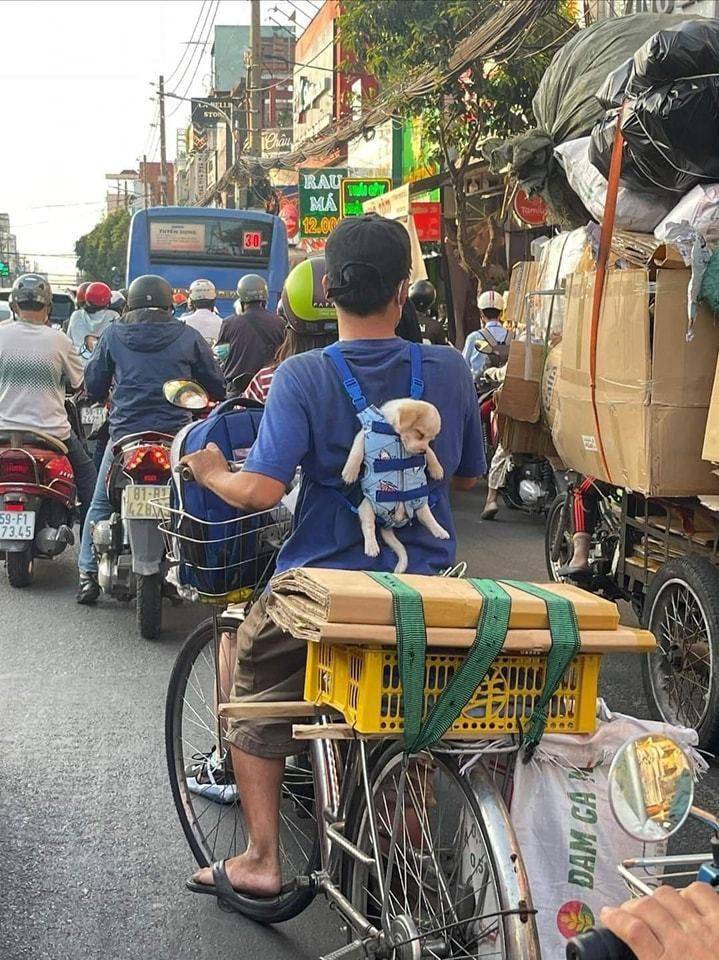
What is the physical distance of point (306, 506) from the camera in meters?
3.08

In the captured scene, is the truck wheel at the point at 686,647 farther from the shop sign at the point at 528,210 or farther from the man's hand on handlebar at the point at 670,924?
the shop sign at the point at 528,210

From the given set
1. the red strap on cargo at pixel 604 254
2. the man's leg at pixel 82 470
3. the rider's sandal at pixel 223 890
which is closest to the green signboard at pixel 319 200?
the man's leg at pixel 82 470

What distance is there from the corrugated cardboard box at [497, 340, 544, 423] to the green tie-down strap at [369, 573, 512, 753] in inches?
149

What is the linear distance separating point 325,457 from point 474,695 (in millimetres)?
769

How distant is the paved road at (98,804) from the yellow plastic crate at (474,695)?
1.29 meters

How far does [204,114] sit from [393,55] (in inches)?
2025

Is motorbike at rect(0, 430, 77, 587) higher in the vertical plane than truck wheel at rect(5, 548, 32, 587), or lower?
higher

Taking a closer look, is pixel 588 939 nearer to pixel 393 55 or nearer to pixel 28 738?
pixel 28 738

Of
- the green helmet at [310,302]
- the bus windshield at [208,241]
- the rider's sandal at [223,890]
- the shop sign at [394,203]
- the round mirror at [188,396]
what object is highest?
the shop sign at [394,203]

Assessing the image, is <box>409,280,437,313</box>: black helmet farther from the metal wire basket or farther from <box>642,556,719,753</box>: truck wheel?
the metal wire basket

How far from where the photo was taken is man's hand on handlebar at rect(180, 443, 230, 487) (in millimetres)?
3037

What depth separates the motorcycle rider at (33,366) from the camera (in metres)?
7.74

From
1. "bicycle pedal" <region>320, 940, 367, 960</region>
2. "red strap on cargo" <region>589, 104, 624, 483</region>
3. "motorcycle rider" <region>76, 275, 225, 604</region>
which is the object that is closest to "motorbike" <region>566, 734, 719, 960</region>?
"bicycle pedal" <region>320, 940, 367, 960</region>

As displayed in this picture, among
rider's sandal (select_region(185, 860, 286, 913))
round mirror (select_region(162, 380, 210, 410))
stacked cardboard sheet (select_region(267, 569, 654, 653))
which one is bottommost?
rider's sandal (select_region(185, 860, 286, 913))
